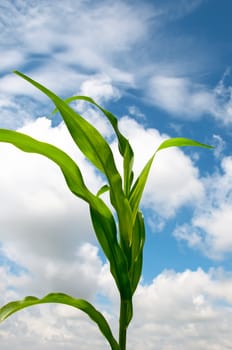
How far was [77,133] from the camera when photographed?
4.89ft

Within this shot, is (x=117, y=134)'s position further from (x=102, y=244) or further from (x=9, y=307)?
(x=9, y=307)

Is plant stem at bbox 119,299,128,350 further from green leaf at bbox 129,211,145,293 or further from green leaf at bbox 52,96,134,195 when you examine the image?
green leaf at bbox 52,96,134,195

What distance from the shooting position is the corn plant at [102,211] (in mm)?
1429

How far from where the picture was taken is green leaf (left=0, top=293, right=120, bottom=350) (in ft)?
4.51

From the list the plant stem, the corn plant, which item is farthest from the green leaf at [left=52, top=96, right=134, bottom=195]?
the plant stem

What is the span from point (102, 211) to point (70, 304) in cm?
30

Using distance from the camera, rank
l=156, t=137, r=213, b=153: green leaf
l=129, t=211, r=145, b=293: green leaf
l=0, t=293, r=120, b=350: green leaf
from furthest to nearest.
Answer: l=156, t=137, r=213, b=153: green leaf, l=129, t=211, r=145, b=293: green leaf, l=0, t=293, r=120, b=350: green leaf

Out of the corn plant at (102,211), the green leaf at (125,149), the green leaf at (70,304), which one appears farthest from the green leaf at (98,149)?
the green leaf at (70,304)

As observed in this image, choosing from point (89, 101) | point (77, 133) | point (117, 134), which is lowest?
point (77, 133)

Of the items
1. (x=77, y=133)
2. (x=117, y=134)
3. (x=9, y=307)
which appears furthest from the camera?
(x=117, y=134)

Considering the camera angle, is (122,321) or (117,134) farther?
(117,134)

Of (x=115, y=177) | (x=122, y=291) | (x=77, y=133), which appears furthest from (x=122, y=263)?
(x=77, y=133)

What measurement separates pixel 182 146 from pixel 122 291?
0.58 metres

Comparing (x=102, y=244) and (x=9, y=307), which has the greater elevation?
(x=102, y=244)
